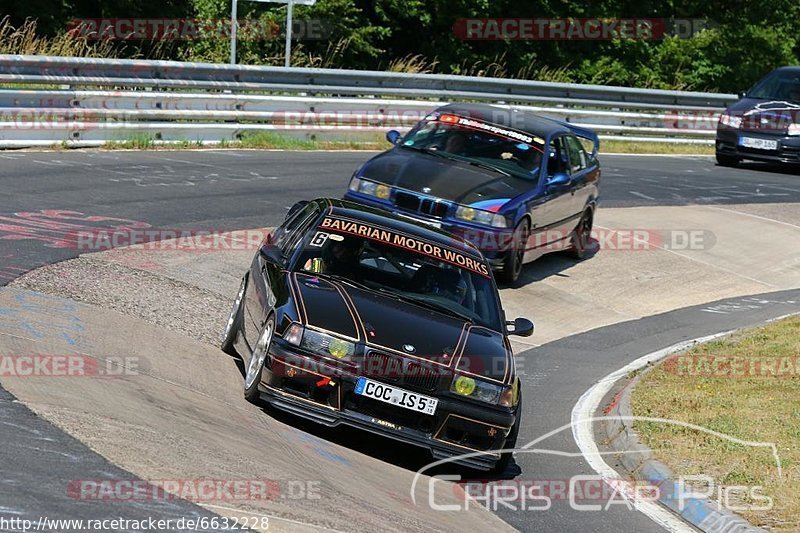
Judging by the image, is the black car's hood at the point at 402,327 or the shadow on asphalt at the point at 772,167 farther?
the shadow on asphalt at the point at 772,167

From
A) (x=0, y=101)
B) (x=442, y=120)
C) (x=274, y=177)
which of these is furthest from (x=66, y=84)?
(x=442, y=120)

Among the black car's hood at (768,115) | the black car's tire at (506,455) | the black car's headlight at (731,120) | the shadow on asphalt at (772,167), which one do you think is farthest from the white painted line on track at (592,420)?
the shadow on asphalt at (772,167)

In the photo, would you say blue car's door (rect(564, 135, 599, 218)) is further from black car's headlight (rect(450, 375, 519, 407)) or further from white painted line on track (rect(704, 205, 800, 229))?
black car's headlight (rect(450, 375, 519, 407))

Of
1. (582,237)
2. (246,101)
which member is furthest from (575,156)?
(246,101)

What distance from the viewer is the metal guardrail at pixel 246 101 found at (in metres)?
17.9

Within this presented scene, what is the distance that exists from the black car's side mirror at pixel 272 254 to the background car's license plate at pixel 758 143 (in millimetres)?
17140

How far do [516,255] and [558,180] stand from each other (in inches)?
50.6

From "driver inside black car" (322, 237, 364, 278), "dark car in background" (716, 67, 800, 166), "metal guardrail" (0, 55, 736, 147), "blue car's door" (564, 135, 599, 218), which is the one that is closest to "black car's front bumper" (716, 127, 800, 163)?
"dark car in background" (716, 67, 800, 166)

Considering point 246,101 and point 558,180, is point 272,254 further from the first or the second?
point 246,101

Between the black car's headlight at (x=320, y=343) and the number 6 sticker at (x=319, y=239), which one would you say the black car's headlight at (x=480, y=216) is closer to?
the number 6 sticker at (x=319, y=239)

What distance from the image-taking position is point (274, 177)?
59.6 feet

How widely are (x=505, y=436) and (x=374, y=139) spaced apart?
15423 millimetres

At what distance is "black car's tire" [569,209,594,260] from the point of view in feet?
53.2

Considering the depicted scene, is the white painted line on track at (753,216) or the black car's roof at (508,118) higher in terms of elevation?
the black car's roof at (508,118)
